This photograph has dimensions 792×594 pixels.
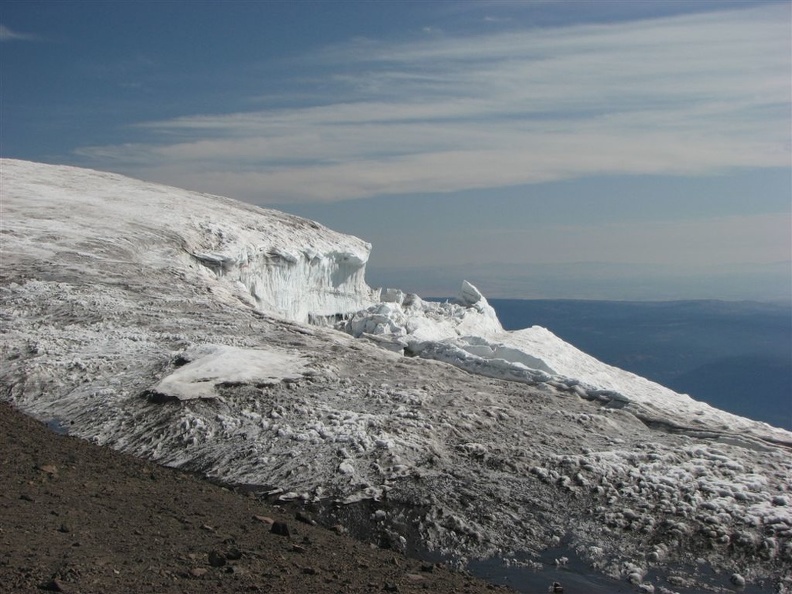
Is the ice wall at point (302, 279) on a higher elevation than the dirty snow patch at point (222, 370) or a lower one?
higher

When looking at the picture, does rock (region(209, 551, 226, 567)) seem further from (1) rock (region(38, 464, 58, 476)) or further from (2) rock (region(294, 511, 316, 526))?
(1) rock (region(38, 464, 58, 476))

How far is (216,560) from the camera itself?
8.51 metres

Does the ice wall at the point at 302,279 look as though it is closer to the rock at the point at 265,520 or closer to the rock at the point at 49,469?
the rock at the point at 49,469

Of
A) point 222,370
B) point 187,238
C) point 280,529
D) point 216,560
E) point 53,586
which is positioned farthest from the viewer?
point 187,238

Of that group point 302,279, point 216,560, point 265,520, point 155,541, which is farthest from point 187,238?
point 216,560

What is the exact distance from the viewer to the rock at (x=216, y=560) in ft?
27.8

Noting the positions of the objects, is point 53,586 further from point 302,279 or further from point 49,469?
point 302,279

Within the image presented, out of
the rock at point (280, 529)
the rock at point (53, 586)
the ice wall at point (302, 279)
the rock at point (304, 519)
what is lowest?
the rock at point (53, 586)

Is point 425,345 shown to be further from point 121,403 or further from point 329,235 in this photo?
point 329,235

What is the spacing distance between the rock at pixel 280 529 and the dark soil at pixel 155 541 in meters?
0.09

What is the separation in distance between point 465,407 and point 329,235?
23919mm

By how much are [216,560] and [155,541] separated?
964mm

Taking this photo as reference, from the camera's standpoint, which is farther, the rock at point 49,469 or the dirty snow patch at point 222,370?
the dirty snow patch at point 222,370

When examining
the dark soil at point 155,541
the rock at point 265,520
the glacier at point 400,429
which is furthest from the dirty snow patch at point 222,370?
the rock at point 265,520
